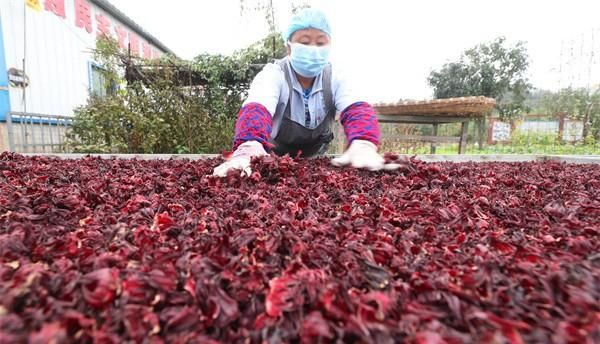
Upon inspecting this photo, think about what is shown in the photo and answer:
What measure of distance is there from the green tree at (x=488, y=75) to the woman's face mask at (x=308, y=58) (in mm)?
14986

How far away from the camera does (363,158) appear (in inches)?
70.2

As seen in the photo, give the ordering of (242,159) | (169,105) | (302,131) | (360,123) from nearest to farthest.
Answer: (242,159)
(360,123)
(302,131)
(169,105)

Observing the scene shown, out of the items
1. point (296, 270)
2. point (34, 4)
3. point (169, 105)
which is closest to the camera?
point (296, 270)

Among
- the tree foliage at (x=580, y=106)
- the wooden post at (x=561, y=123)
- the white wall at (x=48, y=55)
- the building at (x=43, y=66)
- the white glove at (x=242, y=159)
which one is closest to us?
the white glove at (x=242, y=159)

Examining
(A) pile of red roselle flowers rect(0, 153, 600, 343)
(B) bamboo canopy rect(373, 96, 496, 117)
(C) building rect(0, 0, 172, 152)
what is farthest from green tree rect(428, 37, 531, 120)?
(A) pile of red roselle flowers rect(0, 153, 600, 343)

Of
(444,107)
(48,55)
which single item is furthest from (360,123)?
(48,55)

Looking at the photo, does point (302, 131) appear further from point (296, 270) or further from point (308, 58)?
point (296, 270)

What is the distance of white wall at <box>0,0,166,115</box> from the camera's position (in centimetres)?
479

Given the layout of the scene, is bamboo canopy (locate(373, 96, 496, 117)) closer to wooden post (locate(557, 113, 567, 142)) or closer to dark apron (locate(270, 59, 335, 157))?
dark apron (locate(270, 59, 335, 157))

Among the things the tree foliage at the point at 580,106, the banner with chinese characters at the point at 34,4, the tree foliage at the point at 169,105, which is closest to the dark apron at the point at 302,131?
the tree foliage at the point at 169,105

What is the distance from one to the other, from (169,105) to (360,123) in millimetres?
3609

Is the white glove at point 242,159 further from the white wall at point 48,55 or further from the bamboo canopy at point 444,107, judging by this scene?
the white wall at point 48,55

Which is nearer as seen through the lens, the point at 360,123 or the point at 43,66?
the point at 360,123

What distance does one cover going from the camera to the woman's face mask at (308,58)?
7.15ft
